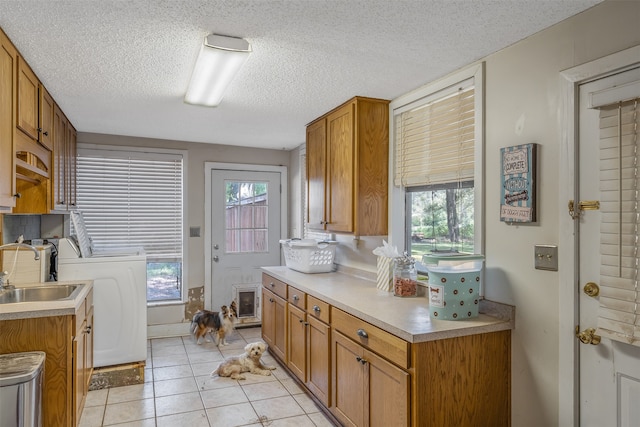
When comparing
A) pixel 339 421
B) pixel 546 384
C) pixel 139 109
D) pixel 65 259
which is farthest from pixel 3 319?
pixel 546 384

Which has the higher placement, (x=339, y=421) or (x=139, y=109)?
(x=139, y=109)

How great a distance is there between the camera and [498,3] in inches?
65.1

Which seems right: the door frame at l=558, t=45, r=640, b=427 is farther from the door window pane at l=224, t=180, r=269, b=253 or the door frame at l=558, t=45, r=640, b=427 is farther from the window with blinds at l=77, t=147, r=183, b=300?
the window with blinds at l=77, t=147, r=183, b=300

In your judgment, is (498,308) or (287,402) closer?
(498,308)

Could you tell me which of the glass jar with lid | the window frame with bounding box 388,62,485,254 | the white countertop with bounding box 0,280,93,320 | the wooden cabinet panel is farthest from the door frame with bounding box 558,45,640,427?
the white countertop with bounding box 0,280,93,320

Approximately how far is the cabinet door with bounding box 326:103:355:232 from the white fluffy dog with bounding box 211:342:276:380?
4.14 ft

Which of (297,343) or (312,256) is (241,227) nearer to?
(312,256)

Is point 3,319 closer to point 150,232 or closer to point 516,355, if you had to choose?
point 150,232

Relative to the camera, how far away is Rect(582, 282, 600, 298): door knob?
168cm

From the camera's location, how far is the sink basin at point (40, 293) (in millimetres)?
2760

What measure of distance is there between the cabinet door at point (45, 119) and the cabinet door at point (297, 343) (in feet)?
7.08

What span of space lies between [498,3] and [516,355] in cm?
164

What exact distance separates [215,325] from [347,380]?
2.26 metres

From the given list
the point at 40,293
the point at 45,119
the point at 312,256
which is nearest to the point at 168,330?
the point at 40,293
